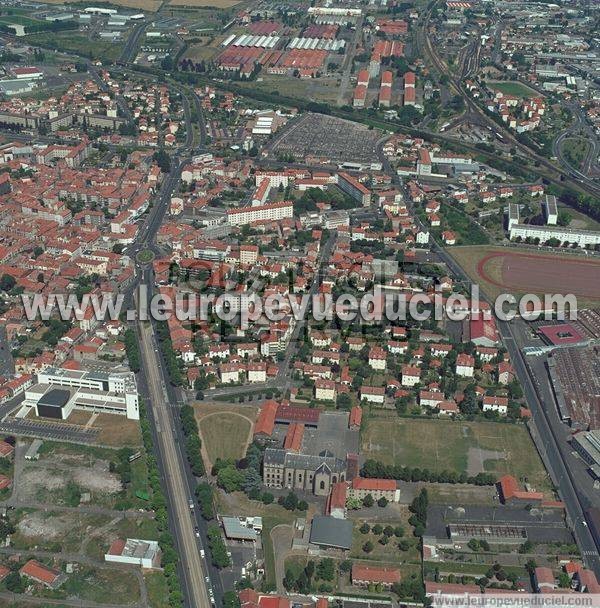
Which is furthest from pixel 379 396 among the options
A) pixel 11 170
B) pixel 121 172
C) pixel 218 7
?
pixel 218 7

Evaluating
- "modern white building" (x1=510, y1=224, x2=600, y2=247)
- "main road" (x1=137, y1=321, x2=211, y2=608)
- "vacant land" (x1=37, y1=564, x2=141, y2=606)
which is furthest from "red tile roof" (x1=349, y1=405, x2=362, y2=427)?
"modern white building" (x1=510, y1=224, x2=600, y2=247)

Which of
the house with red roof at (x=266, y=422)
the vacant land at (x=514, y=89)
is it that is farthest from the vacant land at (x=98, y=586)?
the vacant land at (x=514, y=89)

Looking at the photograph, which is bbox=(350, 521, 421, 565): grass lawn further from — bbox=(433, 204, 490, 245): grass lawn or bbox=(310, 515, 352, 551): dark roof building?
bbox=(433, 204, 490, 245): grass lawn

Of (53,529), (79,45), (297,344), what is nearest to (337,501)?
(53,529)

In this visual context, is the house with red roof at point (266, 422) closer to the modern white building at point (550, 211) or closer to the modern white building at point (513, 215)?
the modern white building at point (513, 215)

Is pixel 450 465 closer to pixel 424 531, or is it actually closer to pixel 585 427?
pixel 424 531
